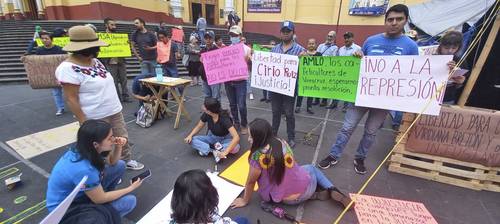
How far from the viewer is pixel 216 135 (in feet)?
12.4

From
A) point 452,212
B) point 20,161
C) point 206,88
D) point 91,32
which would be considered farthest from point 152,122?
point 452,212

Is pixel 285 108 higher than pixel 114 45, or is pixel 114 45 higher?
pixel 114 45

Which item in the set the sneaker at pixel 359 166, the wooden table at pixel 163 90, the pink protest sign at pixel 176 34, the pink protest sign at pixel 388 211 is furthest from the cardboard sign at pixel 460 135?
the pink protest sign at pixel 176 34

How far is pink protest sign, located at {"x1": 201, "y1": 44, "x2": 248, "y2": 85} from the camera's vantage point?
421cm

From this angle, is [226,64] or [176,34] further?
[176,34]

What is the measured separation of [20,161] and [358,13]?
1840cm

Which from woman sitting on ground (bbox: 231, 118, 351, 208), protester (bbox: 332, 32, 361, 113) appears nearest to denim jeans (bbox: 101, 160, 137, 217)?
woman sitting on ground (bbox: 231, 118, 351, 208)

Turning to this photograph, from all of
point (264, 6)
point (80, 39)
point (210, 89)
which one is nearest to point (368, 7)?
point (264, 6)

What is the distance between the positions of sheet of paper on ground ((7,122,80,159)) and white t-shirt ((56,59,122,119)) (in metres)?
2.07

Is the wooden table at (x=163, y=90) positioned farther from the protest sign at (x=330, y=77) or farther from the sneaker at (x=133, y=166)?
the protest sign at (x=330, y=77)

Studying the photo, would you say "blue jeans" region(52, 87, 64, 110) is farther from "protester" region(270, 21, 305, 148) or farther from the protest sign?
the protest sign

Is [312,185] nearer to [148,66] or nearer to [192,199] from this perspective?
[192,199]

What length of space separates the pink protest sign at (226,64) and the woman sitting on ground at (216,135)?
0.87m

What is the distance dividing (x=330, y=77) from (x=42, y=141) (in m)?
4.69
